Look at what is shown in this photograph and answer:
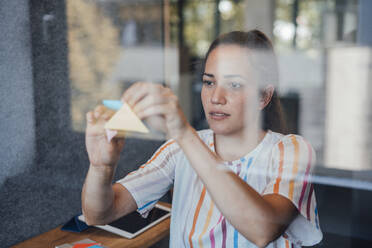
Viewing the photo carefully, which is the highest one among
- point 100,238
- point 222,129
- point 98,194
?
point 222,129

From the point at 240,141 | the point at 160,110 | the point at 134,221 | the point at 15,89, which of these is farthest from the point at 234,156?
the point at 15,89

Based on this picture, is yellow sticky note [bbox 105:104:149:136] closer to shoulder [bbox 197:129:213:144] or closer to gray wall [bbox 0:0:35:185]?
shoulder [bbox 197:129:213:144]

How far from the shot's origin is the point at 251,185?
0.43 m

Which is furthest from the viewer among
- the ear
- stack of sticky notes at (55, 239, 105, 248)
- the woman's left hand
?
stack of sticky notes at (55, 239, 105, 248)

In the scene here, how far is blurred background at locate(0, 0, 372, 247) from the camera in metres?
0.53

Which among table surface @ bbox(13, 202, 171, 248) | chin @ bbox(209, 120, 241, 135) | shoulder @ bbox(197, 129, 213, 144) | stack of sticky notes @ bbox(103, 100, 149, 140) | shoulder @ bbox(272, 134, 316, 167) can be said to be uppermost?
stack of sticky notes @ bbox(103, 100, 149, 140)

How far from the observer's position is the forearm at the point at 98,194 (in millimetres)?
489

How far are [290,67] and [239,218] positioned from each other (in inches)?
12.1

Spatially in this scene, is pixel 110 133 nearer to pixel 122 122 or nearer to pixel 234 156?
pixel 122 122

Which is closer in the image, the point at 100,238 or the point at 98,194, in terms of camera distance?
the point at 98,194

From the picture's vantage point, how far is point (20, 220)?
0.59 m

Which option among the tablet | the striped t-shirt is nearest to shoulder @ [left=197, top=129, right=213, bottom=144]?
the striped t-shirt

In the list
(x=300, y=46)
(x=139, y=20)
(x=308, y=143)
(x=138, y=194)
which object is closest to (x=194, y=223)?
(x=138, y=194)

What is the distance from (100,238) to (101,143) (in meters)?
0.24
